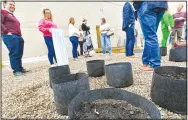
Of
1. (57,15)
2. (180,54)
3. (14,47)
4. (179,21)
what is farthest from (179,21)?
(14,47)

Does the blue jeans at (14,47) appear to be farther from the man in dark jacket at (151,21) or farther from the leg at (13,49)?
the man in dark jacket at (151,21)

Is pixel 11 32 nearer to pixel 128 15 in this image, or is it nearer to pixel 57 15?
pixel 128 15

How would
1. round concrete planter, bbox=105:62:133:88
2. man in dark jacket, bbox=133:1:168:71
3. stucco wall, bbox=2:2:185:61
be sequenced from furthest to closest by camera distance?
stucco wall, bbox=2:2:185:61 < man in dark jacket, bbox=133:1:168:71 < round concrete planter, bbox=105:62:133:88

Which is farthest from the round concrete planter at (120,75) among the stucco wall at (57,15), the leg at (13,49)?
the stucco wall at (57,15)

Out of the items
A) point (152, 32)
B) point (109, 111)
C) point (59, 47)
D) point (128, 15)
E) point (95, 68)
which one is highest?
point (128, 15)

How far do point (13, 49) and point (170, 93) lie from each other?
277cm

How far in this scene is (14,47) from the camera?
3008 millimetres

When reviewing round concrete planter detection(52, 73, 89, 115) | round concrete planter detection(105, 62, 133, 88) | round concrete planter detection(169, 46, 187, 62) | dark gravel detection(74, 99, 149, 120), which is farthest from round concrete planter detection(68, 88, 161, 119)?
round concrete planter detection(169, 46, 187, 62)

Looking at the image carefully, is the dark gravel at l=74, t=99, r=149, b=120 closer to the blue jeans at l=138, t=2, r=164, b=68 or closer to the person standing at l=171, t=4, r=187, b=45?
the blue jeans at l=138, t=2, r=164, b=68

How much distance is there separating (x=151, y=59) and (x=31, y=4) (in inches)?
201

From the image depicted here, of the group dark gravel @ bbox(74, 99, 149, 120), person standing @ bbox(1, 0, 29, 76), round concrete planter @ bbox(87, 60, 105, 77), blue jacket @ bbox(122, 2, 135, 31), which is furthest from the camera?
blue jacket @ bbox(122, 2, 135, 31)

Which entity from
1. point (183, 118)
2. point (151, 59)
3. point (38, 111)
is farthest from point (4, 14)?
point (183, 118)

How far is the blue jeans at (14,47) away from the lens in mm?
2923

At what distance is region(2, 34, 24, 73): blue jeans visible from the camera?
2.92 m
